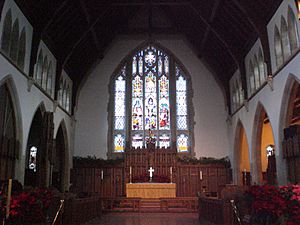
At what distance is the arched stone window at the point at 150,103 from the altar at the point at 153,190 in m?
4.57

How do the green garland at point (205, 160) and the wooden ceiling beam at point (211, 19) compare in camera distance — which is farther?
the green garland at point (205, 160)

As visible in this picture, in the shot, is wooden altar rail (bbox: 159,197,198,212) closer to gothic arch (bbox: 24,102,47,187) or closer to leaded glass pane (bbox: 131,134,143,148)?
gothic arch (bbox: 24,102,47,187)

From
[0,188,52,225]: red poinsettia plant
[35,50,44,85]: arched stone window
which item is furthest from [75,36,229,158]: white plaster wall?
[0,188,52,225]: red poinsettia plant

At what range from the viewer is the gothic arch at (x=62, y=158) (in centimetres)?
1733

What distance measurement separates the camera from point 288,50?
11.2 metres

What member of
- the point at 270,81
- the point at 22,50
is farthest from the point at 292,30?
the point at 22,50

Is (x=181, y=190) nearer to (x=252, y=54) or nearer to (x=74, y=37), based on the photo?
(x=252, y=54)

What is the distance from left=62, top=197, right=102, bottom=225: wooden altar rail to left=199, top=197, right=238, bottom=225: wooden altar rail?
3529mm

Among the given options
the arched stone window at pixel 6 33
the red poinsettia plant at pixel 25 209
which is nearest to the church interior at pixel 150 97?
the arched stone window at pixel 6 33

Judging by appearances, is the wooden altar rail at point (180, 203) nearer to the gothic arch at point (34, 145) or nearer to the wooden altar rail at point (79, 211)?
the wooden altar rail at point (79, 211)

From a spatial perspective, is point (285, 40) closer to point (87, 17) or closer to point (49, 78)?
point (87, 17)

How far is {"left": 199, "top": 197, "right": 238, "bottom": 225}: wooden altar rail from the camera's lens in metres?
8.77

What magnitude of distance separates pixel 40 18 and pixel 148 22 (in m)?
8.64

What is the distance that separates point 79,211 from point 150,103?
1064 centimetres
